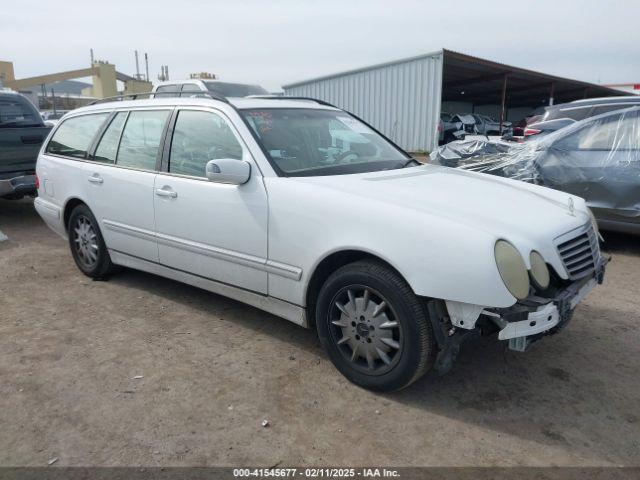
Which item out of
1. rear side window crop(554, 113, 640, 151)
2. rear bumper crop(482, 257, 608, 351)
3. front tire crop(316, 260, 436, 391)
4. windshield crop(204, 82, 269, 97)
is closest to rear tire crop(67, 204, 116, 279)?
front tire crop(316, 260, 436, 391)

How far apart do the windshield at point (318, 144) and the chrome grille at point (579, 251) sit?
4.35 feet

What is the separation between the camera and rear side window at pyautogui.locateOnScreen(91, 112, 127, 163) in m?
4.58

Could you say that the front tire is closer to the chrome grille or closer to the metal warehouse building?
the chrome grille

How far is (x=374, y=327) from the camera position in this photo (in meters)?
2.91

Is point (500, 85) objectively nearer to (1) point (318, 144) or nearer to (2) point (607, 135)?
(2) point (607, 135)

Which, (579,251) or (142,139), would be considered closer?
(579,251)

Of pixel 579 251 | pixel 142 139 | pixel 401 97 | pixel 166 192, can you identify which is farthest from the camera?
pixel 401 97

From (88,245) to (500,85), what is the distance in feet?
83.3

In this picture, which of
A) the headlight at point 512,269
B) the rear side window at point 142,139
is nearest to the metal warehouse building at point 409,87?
the rear side window at point 142,139

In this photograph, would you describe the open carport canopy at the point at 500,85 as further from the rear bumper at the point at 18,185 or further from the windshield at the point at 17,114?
the rear bumper at the point at 18,185

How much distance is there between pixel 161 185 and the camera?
3979 mm

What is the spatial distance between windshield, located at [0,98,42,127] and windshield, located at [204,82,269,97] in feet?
10.1

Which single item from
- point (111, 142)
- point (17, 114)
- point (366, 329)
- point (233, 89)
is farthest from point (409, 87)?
point (366, 329)

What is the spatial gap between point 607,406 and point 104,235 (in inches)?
159
